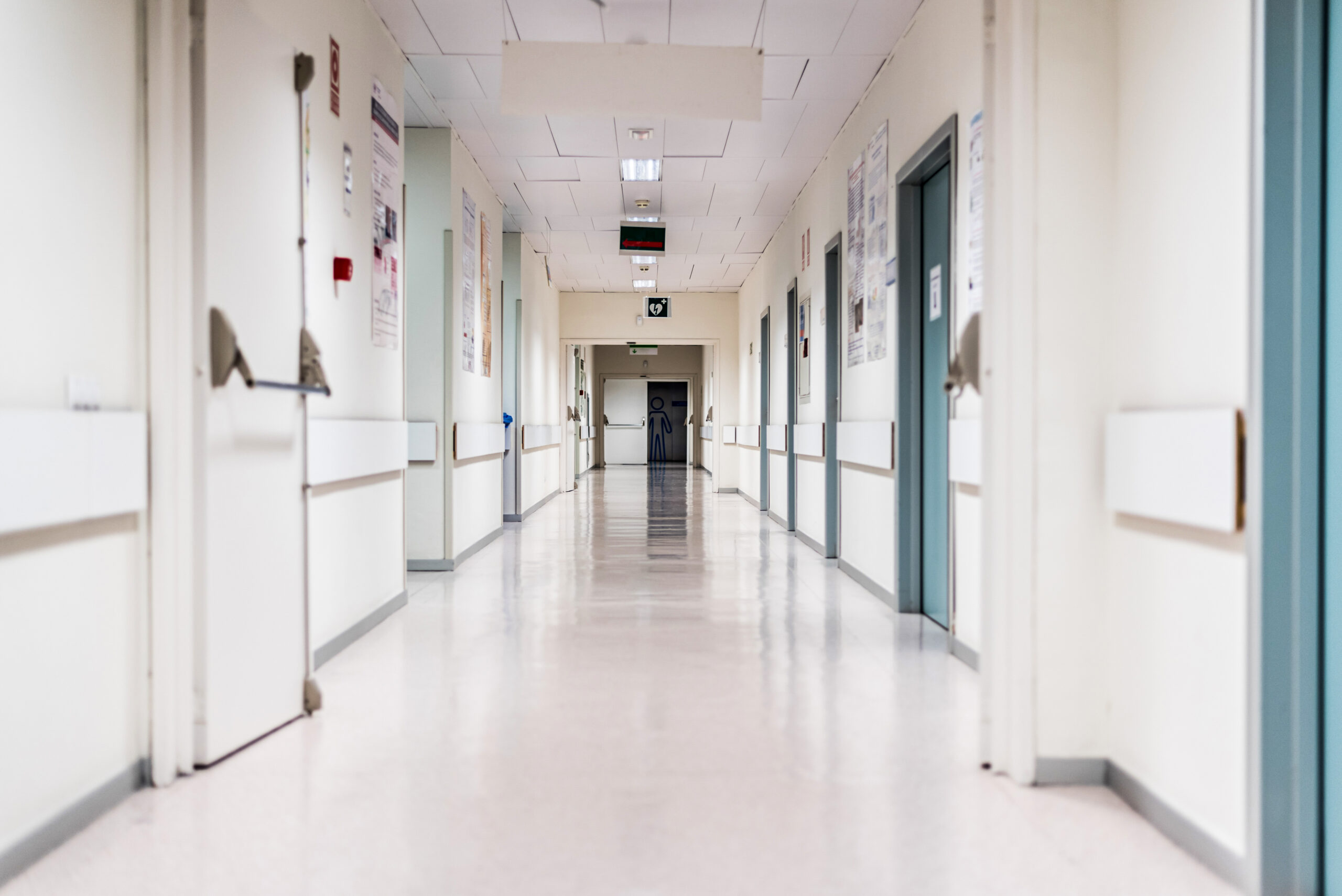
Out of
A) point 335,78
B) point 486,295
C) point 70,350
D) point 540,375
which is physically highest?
point 335,78

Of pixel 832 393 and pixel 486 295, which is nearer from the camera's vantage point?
pixel 832 393

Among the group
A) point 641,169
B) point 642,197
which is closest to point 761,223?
point 642,197

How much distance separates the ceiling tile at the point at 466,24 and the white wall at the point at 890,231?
2151 millimetres

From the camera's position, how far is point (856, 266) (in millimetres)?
5602

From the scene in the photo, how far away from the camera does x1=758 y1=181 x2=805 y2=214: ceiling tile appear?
7.47m

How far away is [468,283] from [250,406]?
13.1 feet

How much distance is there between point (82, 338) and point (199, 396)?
1.14ft

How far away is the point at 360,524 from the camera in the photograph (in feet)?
13.6

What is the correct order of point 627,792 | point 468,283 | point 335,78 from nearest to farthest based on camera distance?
point 627,792 → point 335,78 → point 468,283

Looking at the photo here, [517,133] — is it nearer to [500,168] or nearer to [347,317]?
[500,168]

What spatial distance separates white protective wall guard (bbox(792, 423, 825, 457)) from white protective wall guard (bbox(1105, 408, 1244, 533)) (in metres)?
4.38

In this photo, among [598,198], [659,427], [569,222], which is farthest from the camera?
[659,427]

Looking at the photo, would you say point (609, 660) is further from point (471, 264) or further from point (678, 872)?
point (471, 264)

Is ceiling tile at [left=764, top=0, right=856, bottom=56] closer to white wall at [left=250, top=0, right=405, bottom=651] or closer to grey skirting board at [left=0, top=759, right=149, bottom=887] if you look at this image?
white wall at [left=250, top=0, right=405, bottom=651]
